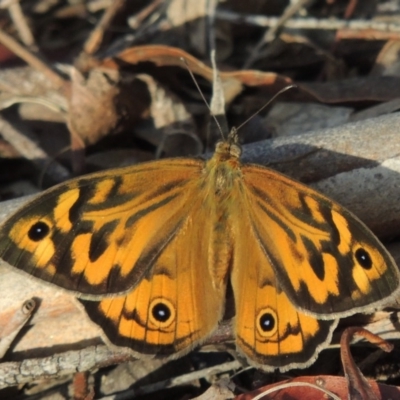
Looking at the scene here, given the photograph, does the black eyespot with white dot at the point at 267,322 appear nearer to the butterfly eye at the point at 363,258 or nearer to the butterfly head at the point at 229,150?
the butterfly eye at the point at 363,258

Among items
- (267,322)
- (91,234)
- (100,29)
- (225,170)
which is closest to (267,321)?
(267,322)

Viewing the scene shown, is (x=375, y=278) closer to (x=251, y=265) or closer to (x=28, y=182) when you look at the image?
(x=251, y=265)

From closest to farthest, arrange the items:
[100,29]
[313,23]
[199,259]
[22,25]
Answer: [199,259]
[313,23]
[100,29]
[22,25]

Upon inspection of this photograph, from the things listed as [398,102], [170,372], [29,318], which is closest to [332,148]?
[398,102]

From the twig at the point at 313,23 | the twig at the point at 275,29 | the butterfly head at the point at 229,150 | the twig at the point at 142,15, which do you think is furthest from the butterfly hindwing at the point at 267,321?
the twig at the point at 142,15

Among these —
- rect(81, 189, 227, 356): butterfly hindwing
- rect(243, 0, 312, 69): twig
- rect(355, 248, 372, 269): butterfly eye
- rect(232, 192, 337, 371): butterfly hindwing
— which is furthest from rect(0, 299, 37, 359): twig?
rect(243, 0, 312, 69): twig

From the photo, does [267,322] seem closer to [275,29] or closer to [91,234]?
[91,234]

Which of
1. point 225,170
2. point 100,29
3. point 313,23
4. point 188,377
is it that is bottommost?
point 188,377
